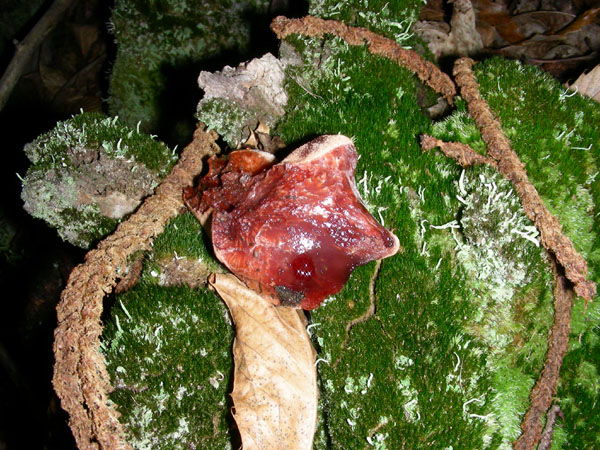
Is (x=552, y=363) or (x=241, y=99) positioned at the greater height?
(x=241, y=99)

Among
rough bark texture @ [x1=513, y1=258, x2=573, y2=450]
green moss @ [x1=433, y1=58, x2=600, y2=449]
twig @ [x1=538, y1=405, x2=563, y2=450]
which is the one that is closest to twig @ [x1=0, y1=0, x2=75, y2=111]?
green moss @ [x1=433, y1=58, x2=600, y2=449]

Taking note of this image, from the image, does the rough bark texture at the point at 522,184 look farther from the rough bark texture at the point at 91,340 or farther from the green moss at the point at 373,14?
the rough bark texture at the point at 91,340

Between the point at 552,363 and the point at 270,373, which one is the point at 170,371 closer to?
the point at 270,373

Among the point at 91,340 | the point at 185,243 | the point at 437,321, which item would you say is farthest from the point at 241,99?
the point at 437,321

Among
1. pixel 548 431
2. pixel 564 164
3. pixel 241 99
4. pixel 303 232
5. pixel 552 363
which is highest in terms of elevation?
pixel 241 99

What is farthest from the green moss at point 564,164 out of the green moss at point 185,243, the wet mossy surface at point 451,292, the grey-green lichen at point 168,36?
the grey-green lichen at point 168,36

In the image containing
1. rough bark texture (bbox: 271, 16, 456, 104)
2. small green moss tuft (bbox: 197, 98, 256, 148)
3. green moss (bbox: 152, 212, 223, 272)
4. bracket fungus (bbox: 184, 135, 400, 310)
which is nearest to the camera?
bracket fungus (bbox: 184, 135, 400, 310)

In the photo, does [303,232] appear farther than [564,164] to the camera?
No

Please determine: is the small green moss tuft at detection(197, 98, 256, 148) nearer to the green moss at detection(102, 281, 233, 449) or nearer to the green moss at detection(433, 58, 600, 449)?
the green moss at detection(102, 281, 233, 449)
